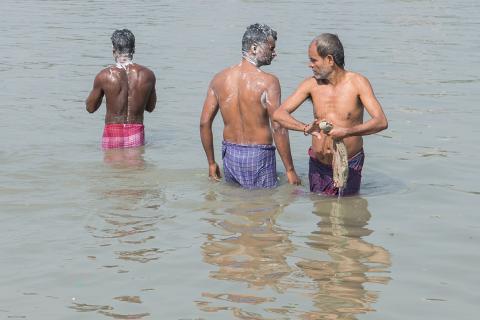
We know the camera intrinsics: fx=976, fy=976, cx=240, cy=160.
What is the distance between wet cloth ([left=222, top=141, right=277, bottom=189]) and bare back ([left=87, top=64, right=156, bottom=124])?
1.72 meters

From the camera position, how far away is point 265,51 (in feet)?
28.0

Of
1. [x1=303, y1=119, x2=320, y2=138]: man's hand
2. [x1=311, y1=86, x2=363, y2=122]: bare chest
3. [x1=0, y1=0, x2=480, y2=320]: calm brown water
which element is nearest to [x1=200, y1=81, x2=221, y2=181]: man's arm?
[x1=0, y1=0, x2=480, y2=320]: calm brown water

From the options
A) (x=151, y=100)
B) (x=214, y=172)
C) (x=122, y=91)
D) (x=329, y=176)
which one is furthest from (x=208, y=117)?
(x=151, y=100)

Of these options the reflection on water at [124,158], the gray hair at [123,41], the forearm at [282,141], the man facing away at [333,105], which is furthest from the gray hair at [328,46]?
the reflection on water at [124,158]

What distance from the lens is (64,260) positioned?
7.21 meters

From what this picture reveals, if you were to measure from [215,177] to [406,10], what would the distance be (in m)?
20.5

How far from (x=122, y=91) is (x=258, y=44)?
7.33 ft

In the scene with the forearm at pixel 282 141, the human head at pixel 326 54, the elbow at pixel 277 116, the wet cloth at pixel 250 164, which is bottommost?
the wet cloth at pixel 250 164

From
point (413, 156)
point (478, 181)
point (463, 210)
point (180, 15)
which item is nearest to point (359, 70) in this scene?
point (413, 156)

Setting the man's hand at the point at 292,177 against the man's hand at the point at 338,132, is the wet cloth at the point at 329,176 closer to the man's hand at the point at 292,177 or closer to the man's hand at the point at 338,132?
the man's hand at the point at 292,177

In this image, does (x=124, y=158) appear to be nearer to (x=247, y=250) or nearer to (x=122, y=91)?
(x=122, y=91)

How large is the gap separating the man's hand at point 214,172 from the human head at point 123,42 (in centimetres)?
168

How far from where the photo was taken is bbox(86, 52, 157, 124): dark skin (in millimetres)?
10148

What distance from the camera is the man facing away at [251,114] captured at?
27.9 feet
